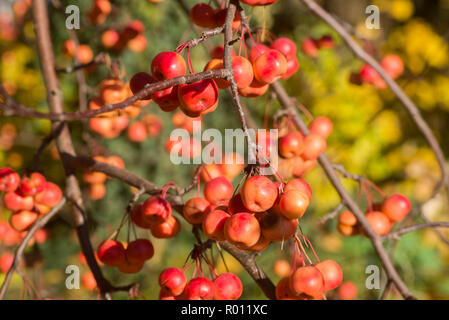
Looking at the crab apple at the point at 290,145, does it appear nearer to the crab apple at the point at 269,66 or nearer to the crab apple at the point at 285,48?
the crab apple at the point at 285,48

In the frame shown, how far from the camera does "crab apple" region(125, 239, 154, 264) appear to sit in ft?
3.23

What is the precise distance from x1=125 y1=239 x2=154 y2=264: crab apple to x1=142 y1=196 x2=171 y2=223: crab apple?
0.10 metres

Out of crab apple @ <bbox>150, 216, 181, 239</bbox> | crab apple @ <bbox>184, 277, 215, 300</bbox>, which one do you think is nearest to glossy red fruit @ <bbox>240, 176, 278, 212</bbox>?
crab apple @ <bbox>184, 277, 215, 300</bbox>

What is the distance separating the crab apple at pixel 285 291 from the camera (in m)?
0.82

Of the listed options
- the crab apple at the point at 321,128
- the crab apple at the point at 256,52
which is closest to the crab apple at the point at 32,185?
the crab apple at the point at 256,52

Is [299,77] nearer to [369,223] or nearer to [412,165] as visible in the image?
[412,165]

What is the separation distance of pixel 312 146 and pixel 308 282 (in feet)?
1.53

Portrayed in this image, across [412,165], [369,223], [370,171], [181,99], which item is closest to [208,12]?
[181,99]

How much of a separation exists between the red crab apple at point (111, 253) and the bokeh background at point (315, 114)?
1139mm

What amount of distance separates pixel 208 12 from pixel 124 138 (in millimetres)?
1734

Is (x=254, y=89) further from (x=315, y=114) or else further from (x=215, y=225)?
(x=315, y=114)
